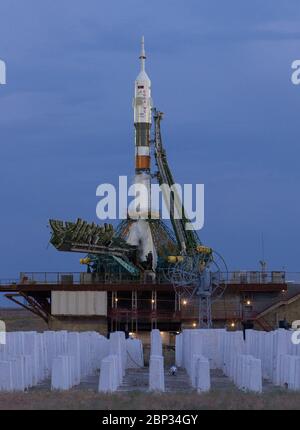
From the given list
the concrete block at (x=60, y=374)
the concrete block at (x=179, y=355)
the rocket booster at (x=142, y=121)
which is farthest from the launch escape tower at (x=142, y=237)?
the concrete block at (x=60, y=374)

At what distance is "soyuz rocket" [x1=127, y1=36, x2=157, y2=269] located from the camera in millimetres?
87875

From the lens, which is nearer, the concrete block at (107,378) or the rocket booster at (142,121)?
the concrete block at (107,378)

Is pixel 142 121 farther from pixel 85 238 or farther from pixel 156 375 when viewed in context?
pixel 156 375

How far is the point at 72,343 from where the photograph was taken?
1539 inches

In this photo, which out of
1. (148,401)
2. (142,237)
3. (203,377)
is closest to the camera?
(148,401)

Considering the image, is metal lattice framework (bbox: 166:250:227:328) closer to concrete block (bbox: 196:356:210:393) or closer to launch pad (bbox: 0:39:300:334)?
launch pad (bbox: 0:39:300:334)

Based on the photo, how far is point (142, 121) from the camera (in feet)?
304

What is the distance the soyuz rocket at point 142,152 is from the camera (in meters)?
87.9

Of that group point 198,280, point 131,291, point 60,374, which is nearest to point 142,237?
point 131,291

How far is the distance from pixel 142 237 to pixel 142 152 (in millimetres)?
8330

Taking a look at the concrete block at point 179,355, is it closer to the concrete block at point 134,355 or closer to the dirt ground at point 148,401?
the concrete block at point 134,355

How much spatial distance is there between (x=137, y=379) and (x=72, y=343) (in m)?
2.87

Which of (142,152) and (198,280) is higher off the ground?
(142,152)
